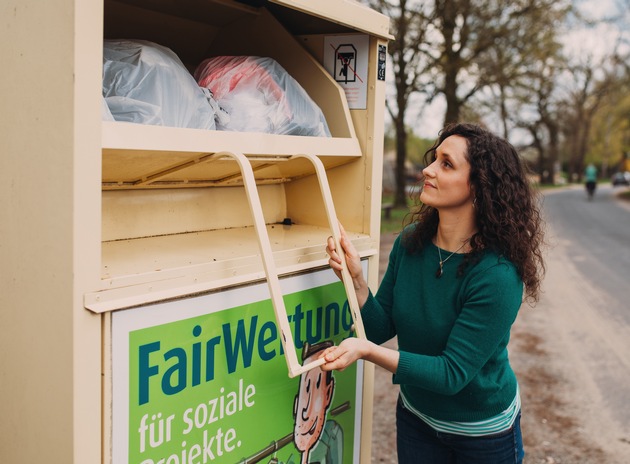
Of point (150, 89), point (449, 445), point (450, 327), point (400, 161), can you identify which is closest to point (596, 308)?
point (449, 445)

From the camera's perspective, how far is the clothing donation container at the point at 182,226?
4.96 ft

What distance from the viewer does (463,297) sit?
191 centimetres

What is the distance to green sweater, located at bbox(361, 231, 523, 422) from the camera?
1823mm

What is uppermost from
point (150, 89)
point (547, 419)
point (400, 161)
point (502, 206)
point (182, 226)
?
point (400, 161)

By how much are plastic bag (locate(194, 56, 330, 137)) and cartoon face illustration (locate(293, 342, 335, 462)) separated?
75 cm

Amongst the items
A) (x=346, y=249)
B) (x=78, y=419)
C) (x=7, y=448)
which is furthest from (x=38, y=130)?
(x=346, y=249)

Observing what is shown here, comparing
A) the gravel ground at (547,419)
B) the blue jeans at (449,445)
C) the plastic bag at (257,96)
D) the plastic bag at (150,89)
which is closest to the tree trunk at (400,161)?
the gravel ground at (547,419)

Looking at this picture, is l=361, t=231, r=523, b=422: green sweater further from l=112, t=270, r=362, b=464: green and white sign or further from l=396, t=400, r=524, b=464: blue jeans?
l=112, t=270, r=362, b=464: green and white sign

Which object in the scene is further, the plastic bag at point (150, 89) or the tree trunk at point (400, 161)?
the tree trunk at point (400, 161)

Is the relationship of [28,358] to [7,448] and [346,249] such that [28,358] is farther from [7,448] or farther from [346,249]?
[346,249]

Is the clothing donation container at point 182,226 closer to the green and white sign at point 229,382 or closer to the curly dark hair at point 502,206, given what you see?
the green and white sign at point 229,382

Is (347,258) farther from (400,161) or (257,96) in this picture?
(400,161)

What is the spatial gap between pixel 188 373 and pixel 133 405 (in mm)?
175

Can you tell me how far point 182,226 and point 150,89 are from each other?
0.55 m
